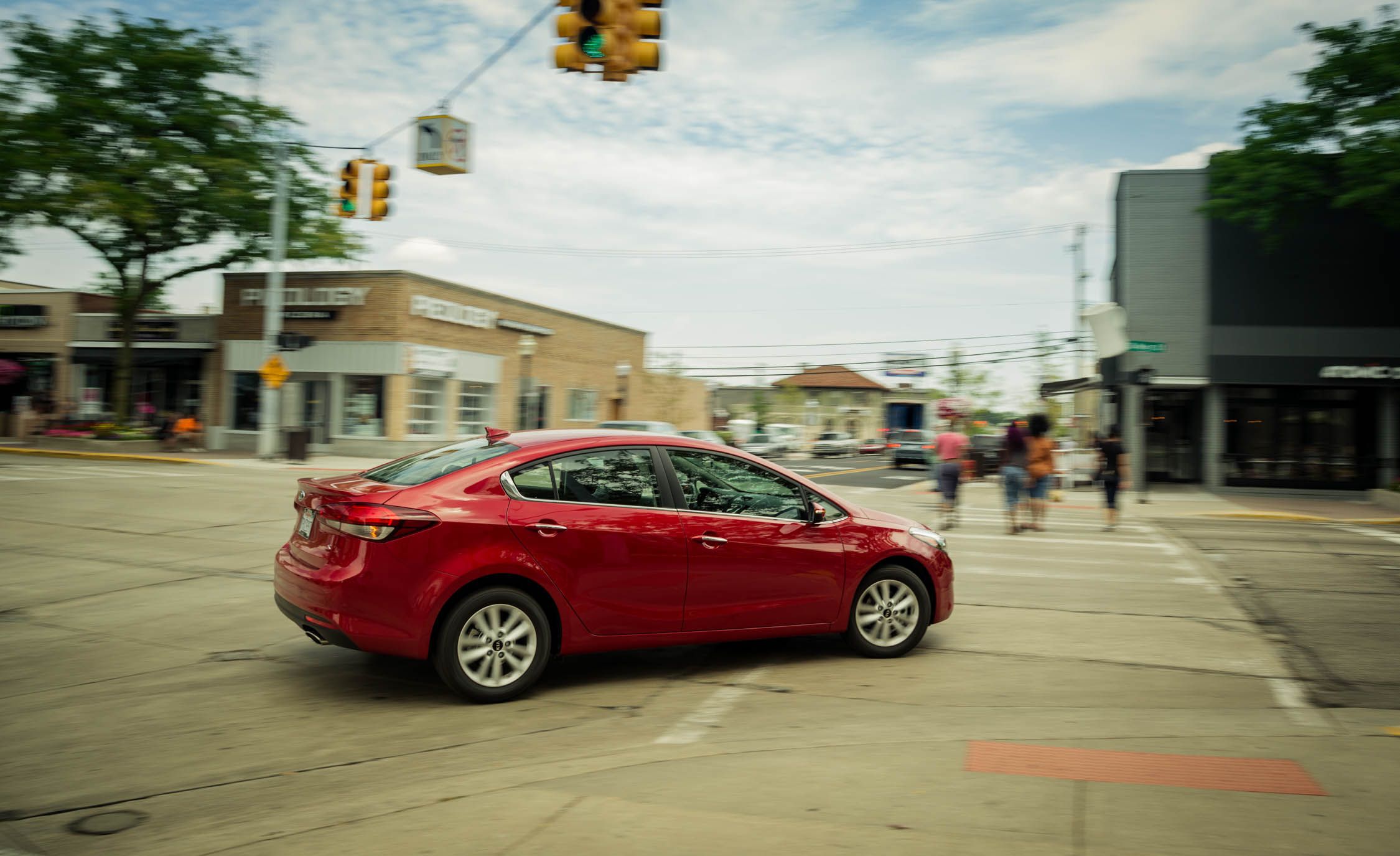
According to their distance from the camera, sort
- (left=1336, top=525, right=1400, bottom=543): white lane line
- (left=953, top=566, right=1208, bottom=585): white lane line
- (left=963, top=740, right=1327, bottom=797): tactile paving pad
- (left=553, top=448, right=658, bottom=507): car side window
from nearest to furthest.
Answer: (left=963, top=740, right=1327, bottom=797): tactile paving pad → (left=553, top=448, right=658, bottom=507): car side window → (left=953, top=566, right=1208, bottom=585): white lane line → (left=1336, top=525, right=1400, bottom=543): white lane line

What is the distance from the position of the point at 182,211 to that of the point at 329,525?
98.6 ft

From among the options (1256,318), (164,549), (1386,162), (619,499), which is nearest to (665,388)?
(1256,318)

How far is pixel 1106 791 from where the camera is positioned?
424cm

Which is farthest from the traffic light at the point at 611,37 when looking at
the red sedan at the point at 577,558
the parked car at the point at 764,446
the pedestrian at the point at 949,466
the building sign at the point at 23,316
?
the building sign at the point at 23,316

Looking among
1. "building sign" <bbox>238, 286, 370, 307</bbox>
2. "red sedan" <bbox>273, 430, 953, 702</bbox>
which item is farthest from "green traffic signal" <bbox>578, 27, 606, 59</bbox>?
"building sign" <bbox>238, 286, 370, 307</bbox>

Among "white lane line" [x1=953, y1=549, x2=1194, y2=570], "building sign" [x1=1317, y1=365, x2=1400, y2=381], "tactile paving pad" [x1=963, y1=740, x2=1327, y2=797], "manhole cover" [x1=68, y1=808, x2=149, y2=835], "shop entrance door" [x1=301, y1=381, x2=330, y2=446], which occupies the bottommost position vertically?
"manhole cover" [x1=68, y1=808, x2=149, y2=835]

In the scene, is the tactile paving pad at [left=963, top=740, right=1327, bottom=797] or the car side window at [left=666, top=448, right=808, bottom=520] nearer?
the tactile paving pad at [left=963, top=740, right=1327, bottom=797]

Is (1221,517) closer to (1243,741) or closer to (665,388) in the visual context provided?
(1243,741)

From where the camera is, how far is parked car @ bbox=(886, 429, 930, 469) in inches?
1576

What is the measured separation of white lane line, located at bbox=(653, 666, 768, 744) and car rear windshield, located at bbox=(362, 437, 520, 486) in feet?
6.07

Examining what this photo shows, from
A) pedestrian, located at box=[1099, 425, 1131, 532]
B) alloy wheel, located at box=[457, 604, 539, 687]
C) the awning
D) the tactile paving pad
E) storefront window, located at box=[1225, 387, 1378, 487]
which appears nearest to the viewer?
the tactile paving pad

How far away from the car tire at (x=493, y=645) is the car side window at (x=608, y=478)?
692 mm

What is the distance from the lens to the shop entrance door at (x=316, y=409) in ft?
111

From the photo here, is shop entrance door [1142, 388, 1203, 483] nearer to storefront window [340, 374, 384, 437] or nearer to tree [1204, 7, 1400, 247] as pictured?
tree [1204, 7, 1400, 247]
